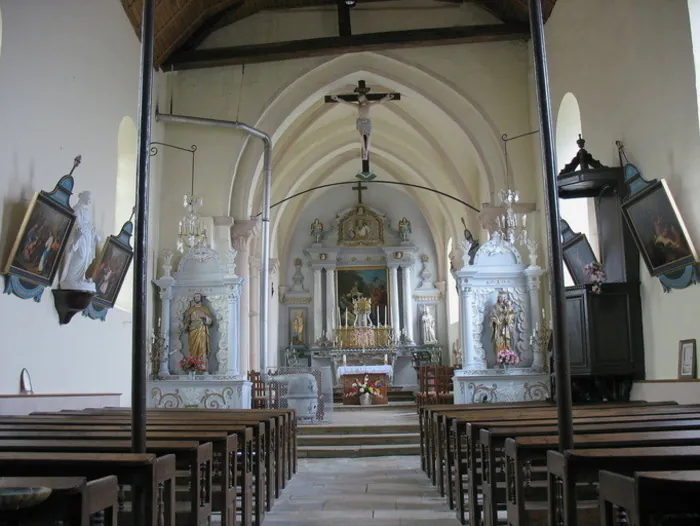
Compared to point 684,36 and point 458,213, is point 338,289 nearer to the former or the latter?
point 458,213

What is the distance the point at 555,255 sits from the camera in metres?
3.24

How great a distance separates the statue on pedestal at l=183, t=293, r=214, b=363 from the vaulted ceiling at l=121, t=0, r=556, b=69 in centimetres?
433

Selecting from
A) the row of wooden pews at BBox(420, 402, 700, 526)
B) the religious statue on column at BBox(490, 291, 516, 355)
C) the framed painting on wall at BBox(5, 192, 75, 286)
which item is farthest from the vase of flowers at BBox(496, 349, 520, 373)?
the framed painting on wall at BBox(5, 192, 75, 286)

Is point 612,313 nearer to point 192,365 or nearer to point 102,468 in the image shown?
point 192,365

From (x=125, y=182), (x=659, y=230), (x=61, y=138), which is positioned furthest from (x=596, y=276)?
(x=125, y=182)

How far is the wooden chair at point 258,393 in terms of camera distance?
12241 millimetres

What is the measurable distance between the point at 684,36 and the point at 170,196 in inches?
344

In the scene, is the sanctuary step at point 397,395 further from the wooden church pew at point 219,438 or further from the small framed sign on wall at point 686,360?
the wooden church pew at point 219,438

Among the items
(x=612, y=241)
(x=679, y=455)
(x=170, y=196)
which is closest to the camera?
(x=679, y=455)

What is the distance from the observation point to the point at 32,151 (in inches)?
332

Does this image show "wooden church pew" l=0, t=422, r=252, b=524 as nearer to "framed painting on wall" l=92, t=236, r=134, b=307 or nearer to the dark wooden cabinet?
"framed painting on wall" l=92, t=236, r=134, b=307

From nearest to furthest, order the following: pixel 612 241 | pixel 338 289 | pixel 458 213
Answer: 1. pixel 612 241
2. pixel 458 213
3. pixel 338 289

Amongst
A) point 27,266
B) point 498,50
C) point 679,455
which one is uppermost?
point 498,50

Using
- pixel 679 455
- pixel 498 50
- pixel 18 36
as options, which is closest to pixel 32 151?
pixel 18 36
